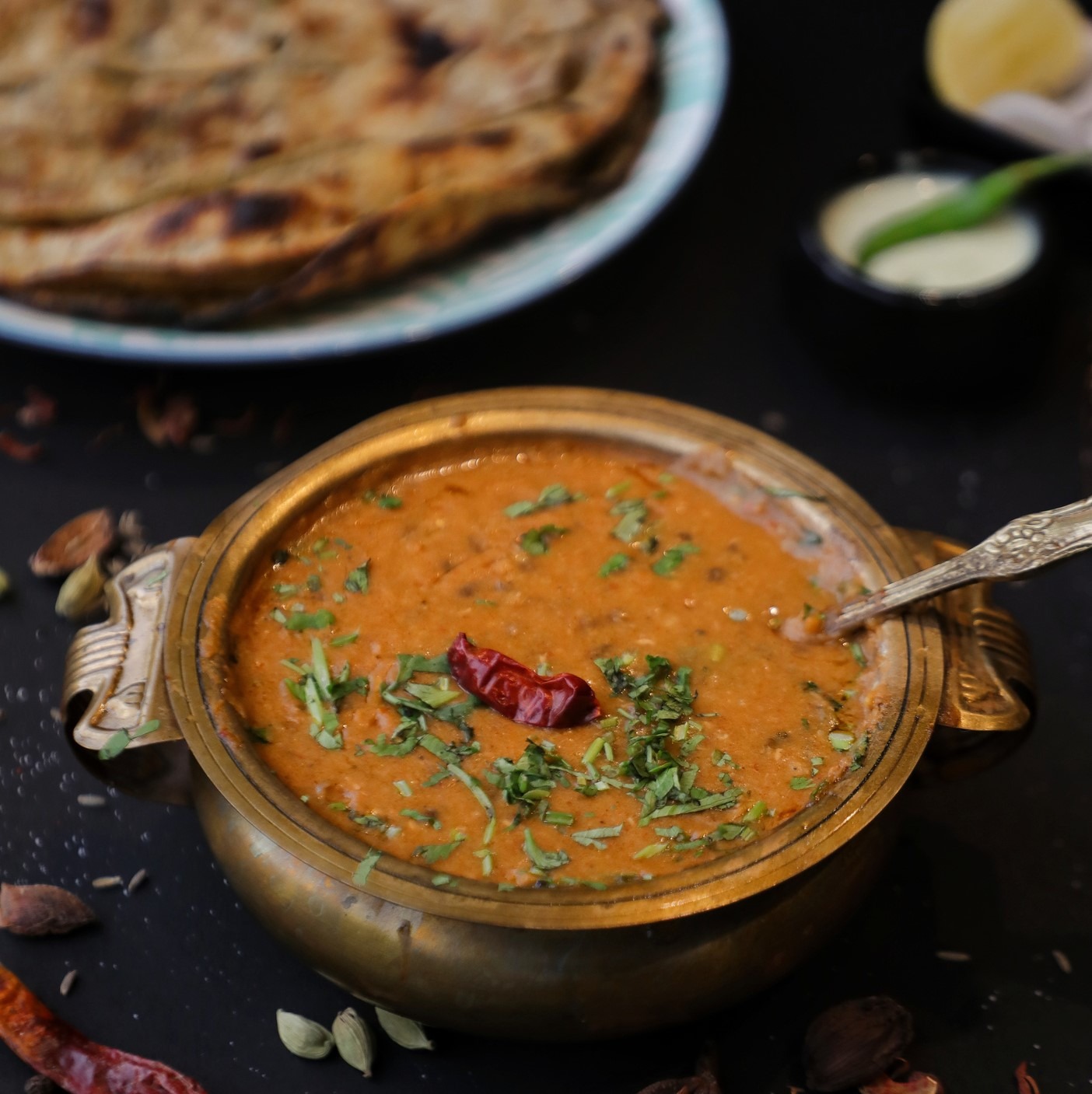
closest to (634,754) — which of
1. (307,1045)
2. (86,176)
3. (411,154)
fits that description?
(307,1045)

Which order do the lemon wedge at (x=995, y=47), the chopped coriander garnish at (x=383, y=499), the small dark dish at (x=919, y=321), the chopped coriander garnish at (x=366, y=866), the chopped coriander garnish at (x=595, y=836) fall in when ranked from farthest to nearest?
the lemon wedge at (x=995, y=47) → the small dark dish at (x=919, y=321) → the chopped coriander garnish at (x=383, y=499) → the chopped coriander garnish at (x=595, y=836) → the chopped coriander garnish at (x=366, y=866)

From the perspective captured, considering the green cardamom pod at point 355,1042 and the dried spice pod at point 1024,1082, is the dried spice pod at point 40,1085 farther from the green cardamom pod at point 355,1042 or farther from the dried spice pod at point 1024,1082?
the dried spice pod at point 1024,1082

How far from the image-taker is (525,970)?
4.30ft

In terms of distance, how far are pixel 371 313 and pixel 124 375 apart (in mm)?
488

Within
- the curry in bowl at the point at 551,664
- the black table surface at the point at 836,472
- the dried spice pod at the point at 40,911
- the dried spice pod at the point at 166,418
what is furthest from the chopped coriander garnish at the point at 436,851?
the dried spice pod at the point at 166,418

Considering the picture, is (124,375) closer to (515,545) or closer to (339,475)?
(339,475)

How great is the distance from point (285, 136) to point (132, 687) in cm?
137

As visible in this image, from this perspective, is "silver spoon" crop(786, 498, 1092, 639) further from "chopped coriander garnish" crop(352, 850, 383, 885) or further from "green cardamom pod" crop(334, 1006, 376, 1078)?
"green cardamom pod" crop(334, 1006, 376, 1078)

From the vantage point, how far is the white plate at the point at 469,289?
214cm

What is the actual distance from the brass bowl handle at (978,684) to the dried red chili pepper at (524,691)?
0.41m

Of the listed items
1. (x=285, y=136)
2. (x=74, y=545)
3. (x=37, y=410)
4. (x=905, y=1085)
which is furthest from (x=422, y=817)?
(x=285, y=136)

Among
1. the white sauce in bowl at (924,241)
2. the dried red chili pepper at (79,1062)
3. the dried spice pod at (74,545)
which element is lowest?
the dried red chili pepper at (79,1062)

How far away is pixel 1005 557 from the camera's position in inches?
58.2

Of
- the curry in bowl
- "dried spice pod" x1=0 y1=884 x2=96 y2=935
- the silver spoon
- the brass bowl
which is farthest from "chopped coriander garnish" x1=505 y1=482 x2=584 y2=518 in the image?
"dried spice pod" x1=0 y1=884 x2=96 y2=935
